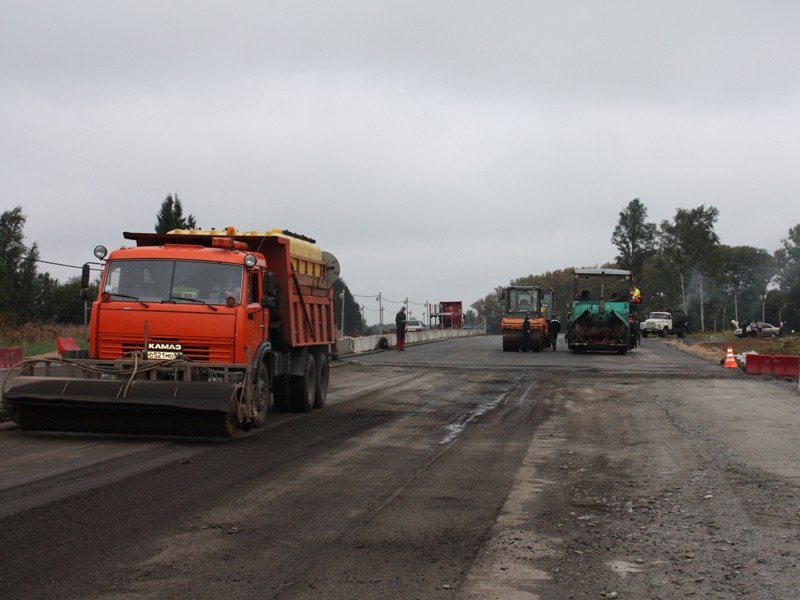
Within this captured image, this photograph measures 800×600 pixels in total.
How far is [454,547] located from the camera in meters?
6.50

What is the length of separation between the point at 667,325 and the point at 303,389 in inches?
2342

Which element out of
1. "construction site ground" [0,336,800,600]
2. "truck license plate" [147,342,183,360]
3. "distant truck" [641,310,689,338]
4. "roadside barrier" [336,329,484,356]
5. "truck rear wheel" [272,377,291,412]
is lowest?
"construction site ground" [0,336,800,600]

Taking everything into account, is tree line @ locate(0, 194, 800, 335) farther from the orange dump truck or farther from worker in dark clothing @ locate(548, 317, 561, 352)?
the orange dump truck

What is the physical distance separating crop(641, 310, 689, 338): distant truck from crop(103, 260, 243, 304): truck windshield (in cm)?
6178

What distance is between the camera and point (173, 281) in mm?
12336

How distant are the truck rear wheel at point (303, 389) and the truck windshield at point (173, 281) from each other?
319 centimetres

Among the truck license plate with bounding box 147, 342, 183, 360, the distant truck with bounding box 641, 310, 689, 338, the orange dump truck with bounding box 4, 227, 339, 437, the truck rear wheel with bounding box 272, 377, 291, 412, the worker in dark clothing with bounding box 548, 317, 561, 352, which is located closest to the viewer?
the orange dump truck with bounding box 4, 227, 339, 437

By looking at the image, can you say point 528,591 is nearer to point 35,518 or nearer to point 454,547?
point 454,547

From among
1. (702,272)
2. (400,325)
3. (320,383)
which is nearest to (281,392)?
(320,383)

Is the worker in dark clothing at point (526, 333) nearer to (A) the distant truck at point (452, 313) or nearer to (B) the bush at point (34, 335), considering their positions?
(B) the bush at point (34, 335)

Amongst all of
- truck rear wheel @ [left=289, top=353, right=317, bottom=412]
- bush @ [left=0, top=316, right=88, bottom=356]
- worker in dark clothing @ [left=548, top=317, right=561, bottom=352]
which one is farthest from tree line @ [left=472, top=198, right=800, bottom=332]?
truck rear wheel @ [left=289, top=353, right=317, bottom=412]

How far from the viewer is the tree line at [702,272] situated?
98875mm

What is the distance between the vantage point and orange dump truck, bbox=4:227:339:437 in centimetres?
1119

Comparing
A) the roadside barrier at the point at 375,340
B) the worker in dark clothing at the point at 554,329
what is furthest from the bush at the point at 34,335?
the worker in dark clothing at the point at 554,329
